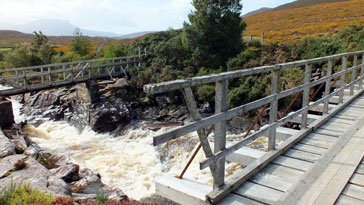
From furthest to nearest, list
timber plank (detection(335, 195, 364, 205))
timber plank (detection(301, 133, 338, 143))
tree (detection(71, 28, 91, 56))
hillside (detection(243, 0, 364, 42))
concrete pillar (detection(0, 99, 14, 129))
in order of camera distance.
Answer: hillside (detection(243, 0, 364, 42)) < tree (detection(71, 28, 91, 56)) < concrete pillar (detection(0, 99, 14, 129)) < timber plank (detection(301, 133, 338, 143)) < timber plank (detection(335, 195, 364, 205))

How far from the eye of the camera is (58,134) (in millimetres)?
15562

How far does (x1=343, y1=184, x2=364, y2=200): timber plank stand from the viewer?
2.61 meters

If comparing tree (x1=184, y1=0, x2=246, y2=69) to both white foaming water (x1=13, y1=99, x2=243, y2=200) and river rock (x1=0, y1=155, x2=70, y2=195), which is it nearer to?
white foaming water (x1=13, y1=99, x2=243, y2=200)

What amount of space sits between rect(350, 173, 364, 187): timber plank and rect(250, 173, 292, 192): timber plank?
2.45ft

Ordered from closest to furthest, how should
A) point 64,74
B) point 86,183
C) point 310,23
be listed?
point 86,183
point 64,74
point 310,23

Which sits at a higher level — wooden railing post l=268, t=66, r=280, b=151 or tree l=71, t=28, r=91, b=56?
tree l=71, t=28, r=91, b=56

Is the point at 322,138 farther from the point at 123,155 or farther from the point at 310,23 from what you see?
the point at 310,23

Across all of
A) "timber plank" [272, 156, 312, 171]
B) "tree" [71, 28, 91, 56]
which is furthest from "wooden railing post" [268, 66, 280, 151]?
"tree" [71, 28, 91, 56]

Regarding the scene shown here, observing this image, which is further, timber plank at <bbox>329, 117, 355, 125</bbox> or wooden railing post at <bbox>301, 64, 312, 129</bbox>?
timber plank at <bbox>329, 117, 355, 125</bbox>

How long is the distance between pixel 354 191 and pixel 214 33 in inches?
746

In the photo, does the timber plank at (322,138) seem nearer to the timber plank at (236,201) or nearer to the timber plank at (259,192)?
the timber plank at (259,192)

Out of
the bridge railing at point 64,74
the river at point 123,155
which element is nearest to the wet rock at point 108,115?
the river at point 123,155

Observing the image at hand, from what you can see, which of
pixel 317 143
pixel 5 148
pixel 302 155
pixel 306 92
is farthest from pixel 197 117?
pixel 5 148

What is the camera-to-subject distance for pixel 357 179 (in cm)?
292
